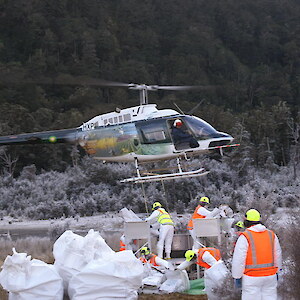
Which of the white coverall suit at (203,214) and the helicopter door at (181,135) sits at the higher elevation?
the helicopter door at (181,135)

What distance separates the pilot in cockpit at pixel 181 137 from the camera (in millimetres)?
14961

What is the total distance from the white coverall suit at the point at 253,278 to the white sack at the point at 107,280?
1623mm

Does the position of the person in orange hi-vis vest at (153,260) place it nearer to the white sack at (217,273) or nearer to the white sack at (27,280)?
the white sack at (217,273)

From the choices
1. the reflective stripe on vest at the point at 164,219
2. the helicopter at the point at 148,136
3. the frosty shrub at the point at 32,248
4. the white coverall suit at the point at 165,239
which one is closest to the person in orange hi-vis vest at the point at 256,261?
the white coverall suit at the point at 165,239

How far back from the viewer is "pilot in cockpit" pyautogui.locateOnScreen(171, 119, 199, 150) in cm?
1496

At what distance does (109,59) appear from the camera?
54.0m

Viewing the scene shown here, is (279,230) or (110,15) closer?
A: (279,230)

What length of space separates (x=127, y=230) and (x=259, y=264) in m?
4.80

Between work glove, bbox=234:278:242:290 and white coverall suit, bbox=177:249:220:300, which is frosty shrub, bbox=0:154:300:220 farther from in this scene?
work glove, bbox=234:278:242:290

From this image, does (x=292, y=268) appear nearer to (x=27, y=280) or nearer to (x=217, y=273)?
(x=217, y=273)

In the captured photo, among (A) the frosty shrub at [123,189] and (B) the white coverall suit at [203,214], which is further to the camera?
(A) the frosty shrub at [123,189]

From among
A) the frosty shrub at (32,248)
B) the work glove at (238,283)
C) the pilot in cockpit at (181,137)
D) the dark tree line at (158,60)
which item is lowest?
the frosty shrub at (32,248)

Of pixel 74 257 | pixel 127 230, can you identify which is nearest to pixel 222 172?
pixel 127 230

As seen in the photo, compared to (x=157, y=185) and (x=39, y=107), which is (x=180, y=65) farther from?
(x=157, y=185)
